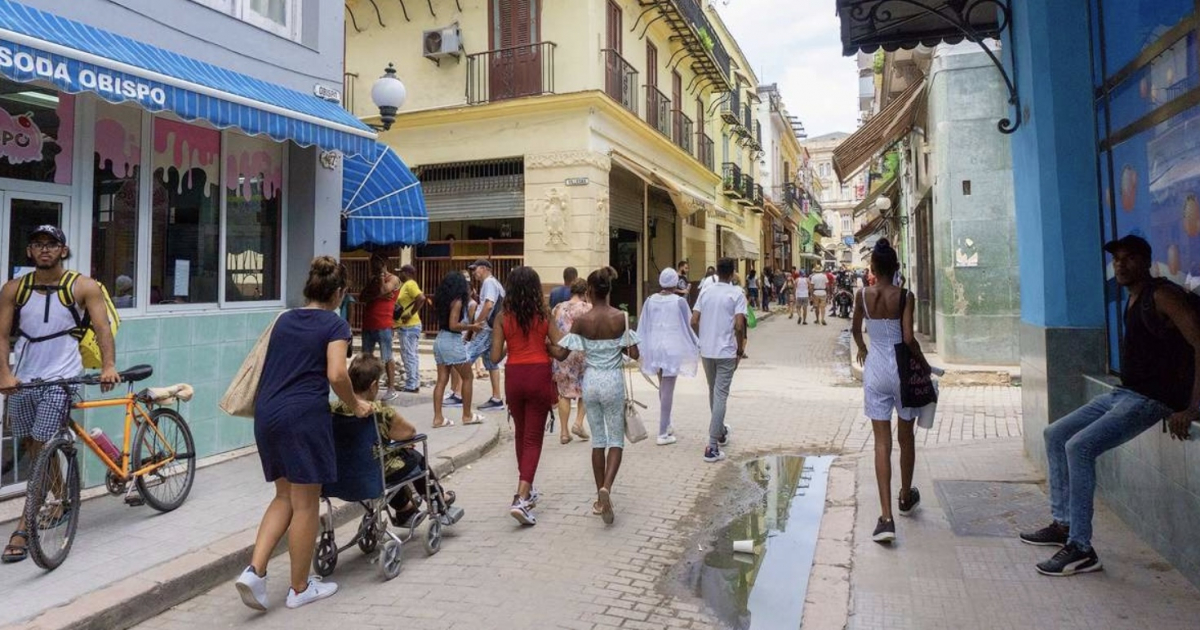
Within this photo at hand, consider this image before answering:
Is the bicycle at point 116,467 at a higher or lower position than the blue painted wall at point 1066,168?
lower

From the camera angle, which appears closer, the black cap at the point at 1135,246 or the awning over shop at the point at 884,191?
the black cap at the point at 1135,246

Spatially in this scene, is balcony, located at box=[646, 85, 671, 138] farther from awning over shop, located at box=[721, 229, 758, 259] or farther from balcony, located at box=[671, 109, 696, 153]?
awning over shop, located at box=[721, 229, 758, 259]

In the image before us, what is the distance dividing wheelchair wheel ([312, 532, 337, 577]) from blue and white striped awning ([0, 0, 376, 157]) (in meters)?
3.16

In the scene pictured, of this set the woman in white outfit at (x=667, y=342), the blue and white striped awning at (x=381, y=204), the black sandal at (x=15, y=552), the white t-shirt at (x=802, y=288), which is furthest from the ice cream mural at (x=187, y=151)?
the white t-shirt at (x=802, y=288)

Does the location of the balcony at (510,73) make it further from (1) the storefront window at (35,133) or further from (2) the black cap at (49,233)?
(2) the black cap at (49,233)

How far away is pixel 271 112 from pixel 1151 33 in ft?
20.1

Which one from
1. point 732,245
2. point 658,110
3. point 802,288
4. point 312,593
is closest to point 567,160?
point 658,110

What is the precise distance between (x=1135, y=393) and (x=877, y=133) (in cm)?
978

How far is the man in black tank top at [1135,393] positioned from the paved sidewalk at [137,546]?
185 inches

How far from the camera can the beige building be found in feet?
51.7

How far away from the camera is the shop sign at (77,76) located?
415 centimetres

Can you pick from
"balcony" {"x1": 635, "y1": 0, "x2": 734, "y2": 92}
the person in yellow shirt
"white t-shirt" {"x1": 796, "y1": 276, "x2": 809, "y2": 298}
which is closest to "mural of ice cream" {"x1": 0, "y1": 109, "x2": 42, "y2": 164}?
the person in yellow shirt

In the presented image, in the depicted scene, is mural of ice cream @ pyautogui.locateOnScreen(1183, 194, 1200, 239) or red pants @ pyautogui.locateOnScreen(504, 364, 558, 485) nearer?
mural of ice cream @ pyautogui.locateOnScreen(1183, 194, 1200, 239)

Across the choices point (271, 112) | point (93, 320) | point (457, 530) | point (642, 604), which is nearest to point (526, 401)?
point (457, 530)
